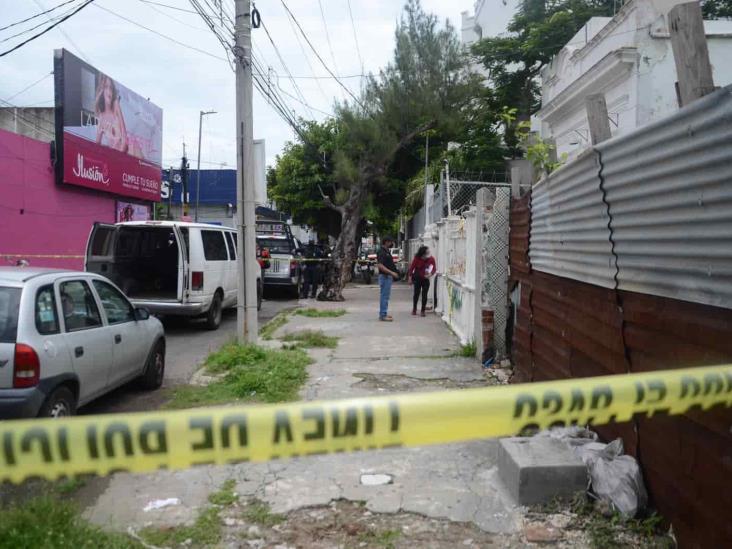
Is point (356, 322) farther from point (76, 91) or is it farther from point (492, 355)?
point (76, 91)

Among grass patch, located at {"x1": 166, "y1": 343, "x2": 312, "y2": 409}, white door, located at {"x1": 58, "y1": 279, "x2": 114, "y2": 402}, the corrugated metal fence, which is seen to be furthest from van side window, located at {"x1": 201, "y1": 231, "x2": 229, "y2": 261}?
the corrugated metal fence

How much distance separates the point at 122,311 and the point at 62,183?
471 inches

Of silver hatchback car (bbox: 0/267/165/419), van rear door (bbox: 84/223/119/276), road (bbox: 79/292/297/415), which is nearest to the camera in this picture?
silver hatchback car (bbox: 0/267/165/419)

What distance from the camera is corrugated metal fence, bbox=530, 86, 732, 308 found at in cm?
256

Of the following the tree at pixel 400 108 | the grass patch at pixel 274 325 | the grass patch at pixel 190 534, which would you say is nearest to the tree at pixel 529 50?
the tree at pixel 400 108

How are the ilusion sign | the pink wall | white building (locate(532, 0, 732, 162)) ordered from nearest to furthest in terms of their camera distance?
white building (locate(532, 0, 732, 162)) → the pink wall → the ilusion sign

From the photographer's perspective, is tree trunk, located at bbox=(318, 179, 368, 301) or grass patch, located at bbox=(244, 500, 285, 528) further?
tree trunk, located at bbox=(318, 179, 368, 301)

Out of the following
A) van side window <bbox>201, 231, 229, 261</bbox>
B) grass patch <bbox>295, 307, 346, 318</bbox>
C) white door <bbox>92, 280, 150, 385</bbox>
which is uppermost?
van side window <bbox>201, 231, 229, 261</bbox>

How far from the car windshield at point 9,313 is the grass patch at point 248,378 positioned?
80.8 inches

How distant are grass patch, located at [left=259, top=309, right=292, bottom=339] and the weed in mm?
6451

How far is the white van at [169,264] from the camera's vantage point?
33.6 ft

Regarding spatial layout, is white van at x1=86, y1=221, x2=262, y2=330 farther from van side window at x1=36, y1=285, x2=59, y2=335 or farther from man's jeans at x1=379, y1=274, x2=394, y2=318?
van side window at x1=36, y1=285, x2=59, y2=335

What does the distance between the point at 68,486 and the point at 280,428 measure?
3071mm

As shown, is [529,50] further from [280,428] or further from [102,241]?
[280,428]
